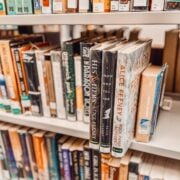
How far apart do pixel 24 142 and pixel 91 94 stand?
38cm

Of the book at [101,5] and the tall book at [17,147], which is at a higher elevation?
the book at [101,5]

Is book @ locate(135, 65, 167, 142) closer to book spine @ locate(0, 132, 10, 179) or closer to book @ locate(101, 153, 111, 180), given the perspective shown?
book @ locate(101, 153, 111, 180)

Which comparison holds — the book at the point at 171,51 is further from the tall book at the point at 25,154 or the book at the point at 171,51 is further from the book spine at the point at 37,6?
the tall book at the point at 25,154

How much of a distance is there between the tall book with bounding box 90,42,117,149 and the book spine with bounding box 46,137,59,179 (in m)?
0.21

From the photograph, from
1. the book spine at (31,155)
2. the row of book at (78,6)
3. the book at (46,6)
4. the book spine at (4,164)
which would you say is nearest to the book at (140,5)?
the row of book at (78,6)

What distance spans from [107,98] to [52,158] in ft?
1.21

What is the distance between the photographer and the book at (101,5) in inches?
21.8

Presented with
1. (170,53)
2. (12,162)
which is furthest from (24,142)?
(170,53)

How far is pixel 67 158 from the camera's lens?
30.3 inches

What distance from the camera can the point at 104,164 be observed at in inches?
27.7

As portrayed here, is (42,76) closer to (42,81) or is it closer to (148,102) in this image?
(42,81)

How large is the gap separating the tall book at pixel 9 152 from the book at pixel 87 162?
0.30 m

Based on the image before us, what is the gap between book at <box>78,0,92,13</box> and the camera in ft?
1.88

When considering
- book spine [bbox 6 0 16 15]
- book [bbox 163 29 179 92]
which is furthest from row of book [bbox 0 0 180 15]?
book [bbox 163 29 179 92]
